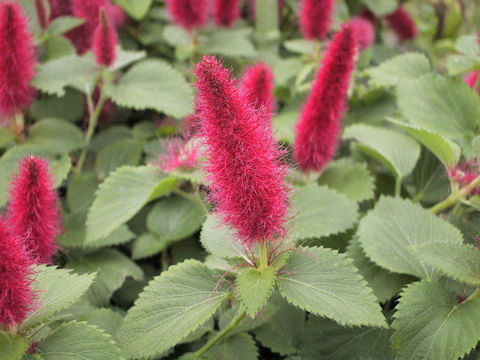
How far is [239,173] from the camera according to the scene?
712mm

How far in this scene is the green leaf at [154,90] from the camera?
53.2 inches

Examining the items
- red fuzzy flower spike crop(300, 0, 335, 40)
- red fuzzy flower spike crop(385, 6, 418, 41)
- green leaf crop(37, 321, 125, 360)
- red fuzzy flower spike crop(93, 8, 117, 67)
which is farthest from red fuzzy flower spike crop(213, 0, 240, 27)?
green leaf crop(37, 321, 125, 360)

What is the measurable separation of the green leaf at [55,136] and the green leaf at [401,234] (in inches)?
34.0

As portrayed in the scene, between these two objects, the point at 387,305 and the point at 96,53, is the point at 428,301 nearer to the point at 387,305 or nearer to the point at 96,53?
the point at 387,305

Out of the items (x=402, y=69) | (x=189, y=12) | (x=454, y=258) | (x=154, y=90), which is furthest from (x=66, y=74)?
(x=454, y=258)

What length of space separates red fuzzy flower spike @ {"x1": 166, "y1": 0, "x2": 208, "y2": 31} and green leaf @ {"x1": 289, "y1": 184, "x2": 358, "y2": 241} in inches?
33.5

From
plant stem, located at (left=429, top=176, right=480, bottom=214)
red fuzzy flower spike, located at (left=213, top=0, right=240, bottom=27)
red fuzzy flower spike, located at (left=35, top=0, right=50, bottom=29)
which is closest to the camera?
plant stem, located at (left=429, top=176, right=480, bottom=214)

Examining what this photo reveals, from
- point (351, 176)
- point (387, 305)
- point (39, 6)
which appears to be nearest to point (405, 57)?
point (351, 176)

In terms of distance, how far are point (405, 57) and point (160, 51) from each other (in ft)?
3.28

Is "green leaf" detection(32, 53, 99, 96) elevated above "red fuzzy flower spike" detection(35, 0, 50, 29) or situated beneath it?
situated beneath

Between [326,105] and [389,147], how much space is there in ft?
0.90

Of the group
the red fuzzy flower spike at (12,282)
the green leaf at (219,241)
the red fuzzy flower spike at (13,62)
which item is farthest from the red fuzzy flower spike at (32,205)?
the red fuzzy flower spike at (13,62)

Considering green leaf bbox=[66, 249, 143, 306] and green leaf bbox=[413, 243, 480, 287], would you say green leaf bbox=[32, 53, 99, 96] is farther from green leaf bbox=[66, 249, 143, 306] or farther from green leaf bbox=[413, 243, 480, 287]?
green leaf bbox=[413, 243, 480, 287]

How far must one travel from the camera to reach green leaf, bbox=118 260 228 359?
0.77 meters
